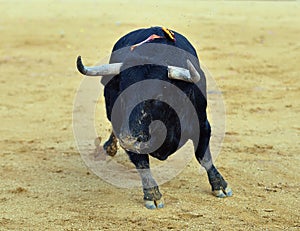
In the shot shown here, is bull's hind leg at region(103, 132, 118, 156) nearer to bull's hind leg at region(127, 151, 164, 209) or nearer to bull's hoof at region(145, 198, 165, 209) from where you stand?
bull's hind leg at region(127, 151, 164, 209)

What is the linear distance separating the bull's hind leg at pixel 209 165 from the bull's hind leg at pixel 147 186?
476 mm

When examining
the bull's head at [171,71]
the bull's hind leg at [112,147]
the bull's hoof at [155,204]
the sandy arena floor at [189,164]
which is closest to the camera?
the bull's head at [171,71]

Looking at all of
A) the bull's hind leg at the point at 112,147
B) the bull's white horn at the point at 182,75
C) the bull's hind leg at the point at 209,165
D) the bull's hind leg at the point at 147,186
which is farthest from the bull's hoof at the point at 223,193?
the bull's hind leg at the point at 112,147

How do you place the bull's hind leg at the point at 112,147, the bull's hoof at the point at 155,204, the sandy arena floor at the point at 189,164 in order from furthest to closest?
the bull's hind leg at the point at 112,147 → the bull's hoof at the point at 155,204 → the sandy arena floor at the point at 189,164

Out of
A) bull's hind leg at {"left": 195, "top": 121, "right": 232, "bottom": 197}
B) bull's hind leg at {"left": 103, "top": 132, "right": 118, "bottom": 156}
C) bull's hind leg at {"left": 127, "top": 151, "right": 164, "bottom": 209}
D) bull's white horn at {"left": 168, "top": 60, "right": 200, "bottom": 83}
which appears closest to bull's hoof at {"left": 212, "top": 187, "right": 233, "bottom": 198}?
bull's hind leg at {"left": 195, "top": 121, "right": 232, "bottom": 197}

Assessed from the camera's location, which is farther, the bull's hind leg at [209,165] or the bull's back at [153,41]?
the bull's hind leg at [209,165]

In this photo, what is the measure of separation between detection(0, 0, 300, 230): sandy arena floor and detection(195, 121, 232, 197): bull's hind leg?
0.34 feet

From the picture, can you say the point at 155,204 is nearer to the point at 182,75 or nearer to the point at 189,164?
the point at 182,75

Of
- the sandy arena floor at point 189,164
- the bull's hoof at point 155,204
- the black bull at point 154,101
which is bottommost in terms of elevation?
the sandy arena floor at point 189,164

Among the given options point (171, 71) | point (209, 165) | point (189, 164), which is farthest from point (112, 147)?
point (171, 71)

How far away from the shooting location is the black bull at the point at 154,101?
4160mm

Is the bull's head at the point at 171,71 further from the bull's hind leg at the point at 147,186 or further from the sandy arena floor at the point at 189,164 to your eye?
the sandy arena floor at the point at 189,164

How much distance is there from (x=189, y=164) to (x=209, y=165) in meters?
0.80

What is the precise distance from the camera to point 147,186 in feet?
14.9
